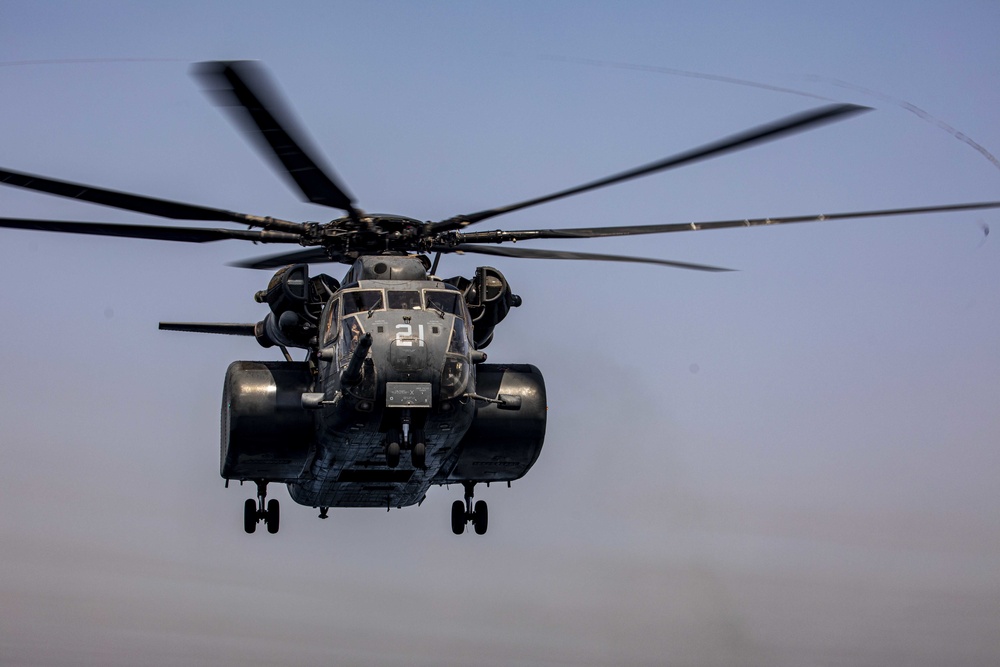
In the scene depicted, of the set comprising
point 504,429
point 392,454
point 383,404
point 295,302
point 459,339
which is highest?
point 295,302

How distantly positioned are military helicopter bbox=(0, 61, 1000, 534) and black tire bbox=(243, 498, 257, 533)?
0.11 ft

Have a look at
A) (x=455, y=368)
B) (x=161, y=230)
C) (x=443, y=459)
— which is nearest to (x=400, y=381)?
(x=455, y=368)

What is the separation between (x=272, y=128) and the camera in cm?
2009

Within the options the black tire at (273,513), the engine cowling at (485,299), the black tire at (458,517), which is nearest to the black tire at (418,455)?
the engine cowling at (485,299)

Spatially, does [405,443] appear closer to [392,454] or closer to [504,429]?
[392,454]

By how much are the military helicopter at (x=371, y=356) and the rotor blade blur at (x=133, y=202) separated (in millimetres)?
31

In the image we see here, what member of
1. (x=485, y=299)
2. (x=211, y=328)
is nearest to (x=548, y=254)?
(x=485, y=299)

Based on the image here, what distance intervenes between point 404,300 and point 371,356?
62.5 inches

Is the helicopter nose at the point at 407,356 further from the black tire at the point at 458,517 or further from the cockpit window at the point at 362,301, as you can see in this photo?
the black tire at the point at 458,517

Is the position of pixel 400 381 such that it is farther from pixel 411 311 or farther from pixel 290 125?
pixel 290 125

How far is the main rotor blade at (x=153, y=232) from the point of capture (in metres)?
23.2

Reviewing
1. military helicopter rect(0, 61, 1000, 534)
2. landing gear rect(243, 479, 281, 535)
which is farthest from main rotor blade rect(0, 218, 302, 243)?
landing gear rect(243, 479, 281, 535)

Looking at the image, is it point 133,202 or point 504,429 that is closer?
point 133,202

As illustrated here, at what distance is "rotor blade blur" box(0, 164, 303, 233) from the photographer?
70.3 feet
